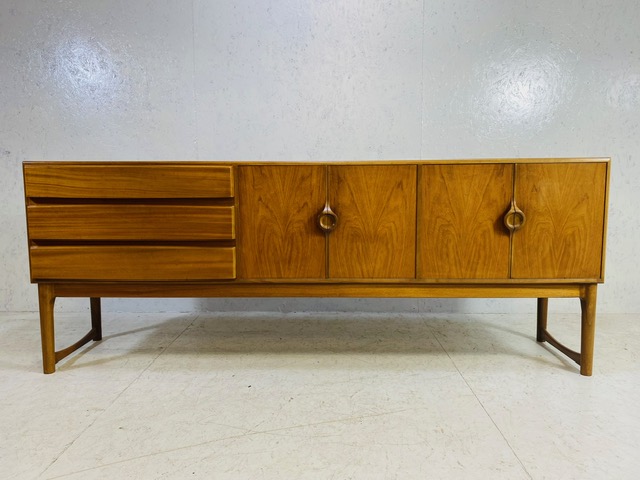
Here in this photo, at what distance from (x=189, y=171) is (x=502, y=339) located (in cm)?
174

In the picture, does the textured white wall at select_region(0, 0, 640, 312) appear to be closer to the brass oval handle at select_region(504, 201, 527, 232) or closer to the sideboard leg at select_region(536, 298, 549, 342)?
the sideboard leg at select_region(536, 298, 549, 342)

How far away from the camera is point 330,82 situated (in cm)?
255

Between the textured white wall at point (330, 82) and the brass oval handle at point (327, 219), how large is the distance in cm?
100

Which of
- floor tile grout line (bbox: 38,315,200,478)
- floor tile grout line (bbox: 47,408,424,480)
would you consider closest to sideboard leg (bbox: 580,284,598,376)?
floor tile grout line (bbox: 47,408,424,480)

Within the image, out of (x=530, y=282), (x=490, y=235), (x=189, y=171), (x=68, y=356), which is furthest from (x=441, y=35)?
(x=68, y=356)

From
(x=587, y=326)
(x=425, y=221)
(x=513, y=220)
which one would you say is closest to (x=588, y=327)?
(x=587, y=326)

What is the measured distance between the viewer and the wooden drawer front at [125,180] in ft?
5.42

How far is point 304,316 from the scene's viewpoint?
2604 mm

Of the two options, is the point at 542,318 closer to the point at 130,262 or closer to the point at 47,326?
the point at 130,262

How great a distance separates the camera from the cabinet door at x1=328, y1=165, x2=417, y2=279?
1662mm

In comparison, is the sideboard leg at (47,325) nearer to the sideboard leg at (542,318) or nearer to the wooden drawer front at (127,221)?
the wooden drawer front at (127,221)

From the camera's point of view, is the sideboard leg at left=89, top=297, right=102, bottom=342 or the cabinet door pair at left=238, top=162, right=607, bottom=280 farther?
the sideboard leg at left=89, top=297, right=102, bottom=342

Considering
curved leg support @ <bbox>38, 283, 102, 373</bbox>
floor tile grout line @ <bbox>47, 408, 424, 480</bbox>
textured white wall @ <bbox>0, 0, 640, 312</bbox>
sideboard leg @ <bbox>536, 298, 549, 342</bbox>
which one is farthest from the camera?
textured white wall @ <bbox>0, 0, 640, 312</bbox>

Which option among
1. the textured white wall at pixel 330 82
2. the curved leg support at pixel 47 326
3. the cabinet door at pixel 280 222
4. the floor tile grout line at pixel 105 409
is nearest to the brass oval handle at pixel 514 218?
the cabinet door at pixel 280 222
